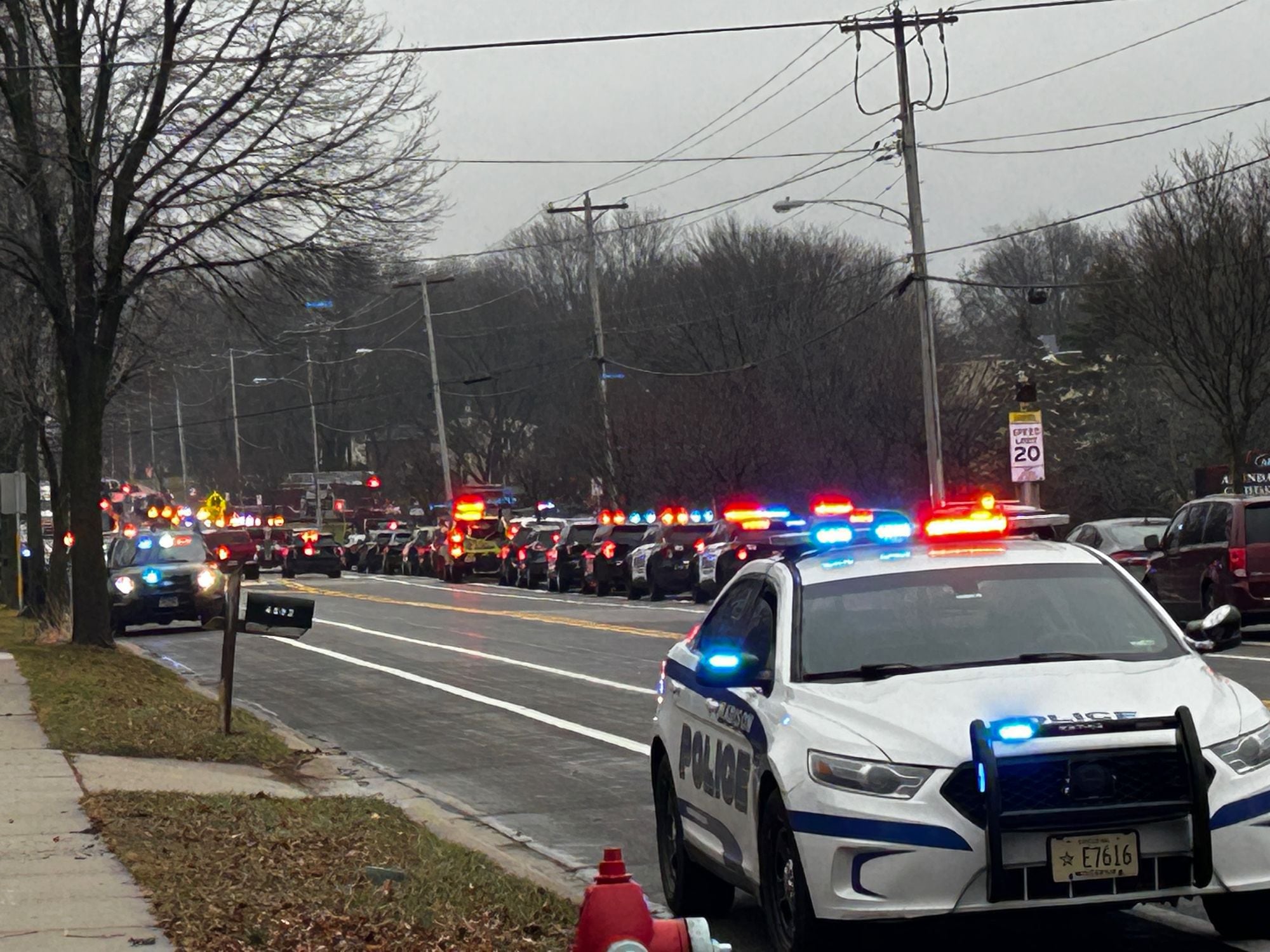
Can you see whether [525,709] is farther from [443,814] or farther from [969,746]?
[969,746]

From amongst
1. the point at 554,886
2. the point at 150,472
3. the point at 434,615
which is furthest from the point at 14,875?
the point at 150,472

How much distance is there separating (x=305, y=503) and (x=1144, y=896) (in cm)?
9248

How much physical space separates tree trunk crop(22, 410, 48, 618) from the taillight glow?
697 inches

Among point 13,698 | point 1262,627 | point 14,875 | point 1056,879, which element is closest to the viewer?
point 1056,879

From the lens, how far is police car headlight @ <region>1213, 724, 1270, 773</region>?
6258mm

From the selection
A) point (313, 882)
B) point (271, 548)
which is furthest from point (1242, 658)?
point (271, 548)

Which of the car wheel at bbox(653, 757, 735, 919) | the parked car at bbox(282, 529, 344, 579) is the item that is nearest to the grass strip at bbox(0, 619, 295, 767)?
the car wheel at bbox(653, 757, 735, 919)

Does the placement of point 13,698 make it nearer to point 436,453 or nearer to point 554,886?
point 554,886

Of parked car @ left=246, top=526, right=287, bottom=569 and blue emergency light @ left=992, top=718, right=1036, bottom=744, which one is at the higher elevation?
blue emergency light @ left=992, top=718, right=1036, bottom=744

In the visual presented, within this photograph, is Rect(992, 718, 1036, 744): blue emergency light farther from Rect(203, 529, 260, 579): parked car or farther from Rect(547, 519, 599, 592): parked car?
Rect(203, 529, 260, 579): parked car

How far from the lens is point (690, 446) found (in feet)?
170

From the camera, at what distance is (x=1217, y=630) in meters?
7.82

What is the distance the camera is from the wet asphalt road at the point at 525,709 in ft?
25.4

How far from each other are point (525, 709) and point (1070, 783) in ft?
38.6
